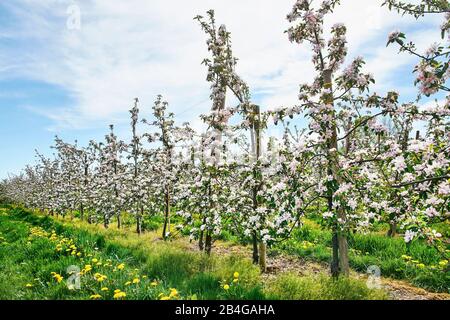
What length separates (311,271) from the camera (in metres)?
8.10

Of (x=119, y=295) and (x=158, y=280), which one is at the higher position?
(x=119, y=295)

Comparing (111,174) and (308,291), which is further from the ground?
(111,174)

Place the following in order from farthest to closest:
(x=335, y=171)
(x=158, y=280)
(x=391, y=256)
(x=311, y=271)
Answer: (x=391, y=256) < (x=311, y=271) < (x=158, y=280) < (x=335, y=171)

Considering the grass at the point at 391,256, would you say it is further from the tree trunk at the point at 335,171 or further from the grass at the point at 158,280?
the grass at the point at 158,280

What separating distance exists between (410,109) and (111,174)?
16495 millimetres

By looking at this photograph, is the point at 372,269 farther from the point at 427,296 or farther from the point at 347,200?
the point at 347,200

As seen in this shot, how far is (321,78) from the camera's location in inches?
255

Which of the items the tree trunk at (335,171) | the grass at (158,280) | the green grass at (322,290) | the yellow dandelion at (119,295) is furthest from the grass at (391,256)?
the yellow dandelion at (119,295)

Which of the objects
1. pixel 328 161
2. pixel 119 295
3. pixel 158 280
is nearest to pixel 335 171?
pixel 328 161

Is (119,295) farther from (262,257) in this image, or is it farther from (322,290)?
(262,257)

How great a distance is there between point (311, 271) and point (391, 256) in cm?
224

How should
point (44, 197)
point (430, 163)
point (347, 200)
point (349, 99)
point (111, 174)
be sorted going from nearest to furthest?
1. point (430, 163)
2. point (347, 200)
3. point (349, 99)
4. point (111, 174)
5. point (44, 197)

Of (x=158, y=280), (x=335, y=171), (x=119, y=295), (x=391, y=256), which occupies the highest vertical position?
(x=335, y=171)

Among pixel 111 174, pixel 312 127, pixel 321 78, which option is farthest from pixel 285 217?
pixel 111 174
